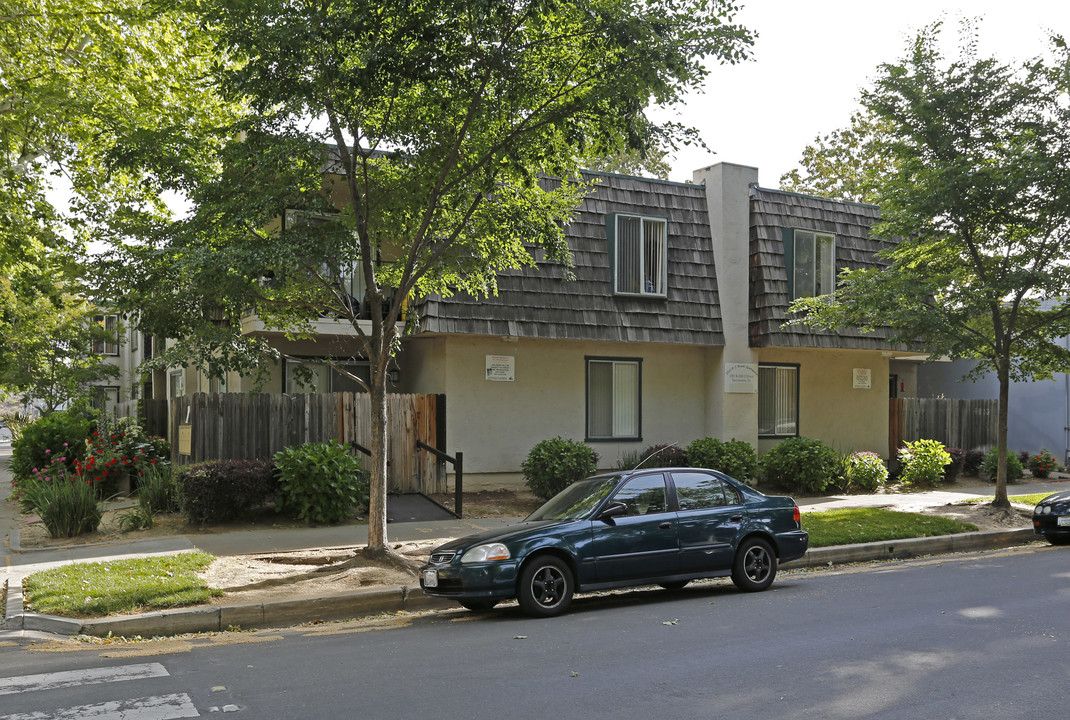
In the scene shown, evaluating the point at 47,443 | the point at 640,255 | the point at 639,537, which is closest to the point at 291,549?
the point at 639,537

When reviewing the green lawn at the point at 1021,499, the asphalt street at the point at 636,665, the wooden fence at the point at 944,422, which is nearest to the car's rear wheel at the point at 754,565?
the asphalt street at the point at 636,665

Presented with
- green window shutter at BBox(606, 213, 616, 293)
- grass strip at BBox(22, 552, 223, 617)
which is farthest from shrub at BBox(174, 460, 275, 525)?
green window shutter at BBox(606, 213, 616, 293)

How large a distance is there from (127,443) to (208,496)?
518 centimetres

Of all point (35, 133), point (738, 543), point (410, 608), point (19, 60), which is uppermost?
point (19, 60)

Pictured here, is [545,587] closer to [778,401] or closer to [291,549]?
[291,549]

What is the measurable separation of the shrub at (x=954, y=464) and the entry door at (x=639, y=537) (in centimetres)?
1438

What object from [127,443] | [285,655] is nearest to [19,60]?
[127,443]

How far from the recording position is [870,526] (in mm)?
14461

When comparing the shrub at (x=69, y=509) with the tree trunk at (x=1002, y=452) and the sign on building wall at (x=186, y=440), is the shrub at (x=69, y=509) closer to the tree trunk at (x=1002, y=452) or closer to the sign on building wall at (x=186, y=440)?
the sign on building wall at (x=186, y=440)

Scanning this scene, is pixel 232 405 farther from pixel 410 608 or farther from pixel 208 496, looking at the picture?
pixel 410 608

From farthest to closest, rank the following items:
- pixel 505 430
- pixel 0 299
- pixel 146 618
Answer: pixel 0 299 → pixel 505 430 → pixel 146 618

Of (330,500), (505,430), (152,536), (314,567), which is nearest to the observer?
(314,567)

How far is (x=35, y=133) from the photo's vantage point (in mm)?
16500

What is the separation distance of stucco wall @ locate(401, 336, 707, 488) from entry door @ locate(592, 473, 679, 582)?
8.92 meters
